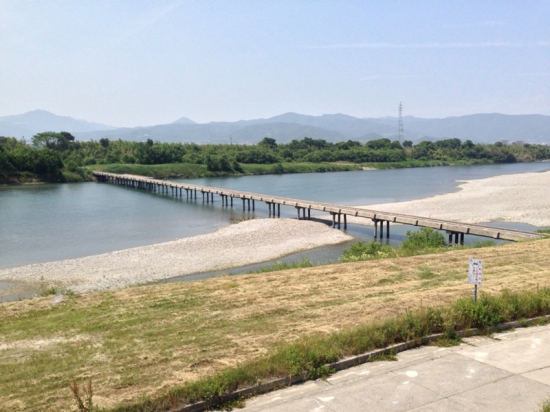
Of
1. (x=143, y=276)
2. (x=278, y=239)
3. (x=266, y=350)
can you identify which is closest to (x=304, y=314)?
(x=266, y=350)

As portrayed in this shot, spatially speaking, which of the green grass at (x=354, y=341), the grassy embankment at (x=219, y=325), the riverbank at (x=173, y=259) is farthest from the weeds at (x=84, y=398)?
the riverbank at (x=173, y=259)

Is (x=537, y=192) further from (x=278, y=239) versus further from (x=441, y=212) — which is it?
(x=278, y=239)

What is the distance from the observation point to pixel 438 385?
7.62 meters

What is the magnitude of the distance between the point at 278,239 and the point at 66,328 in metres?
20.2

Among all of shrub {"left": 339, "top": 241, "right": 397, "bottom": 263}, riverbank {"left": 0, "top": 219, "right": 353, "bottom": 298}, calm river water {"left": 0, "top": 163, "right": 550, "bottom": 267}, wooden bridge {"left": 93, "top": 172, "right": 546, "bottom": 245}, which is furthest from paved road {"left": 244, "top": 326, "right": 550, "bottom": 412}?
calm river water {"left": 0, "top": 163, "right": 550, "bottom": 267}

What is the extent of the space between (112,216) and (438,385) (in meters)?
40.2

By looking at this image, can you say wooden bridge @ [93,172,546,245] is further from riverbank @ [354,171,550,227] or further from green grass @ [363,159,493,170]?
green grass @ [363,159,493,170]

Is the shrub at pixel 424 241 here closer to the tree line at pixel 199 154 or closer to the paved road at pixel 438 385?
the paved road at pixel 438 385

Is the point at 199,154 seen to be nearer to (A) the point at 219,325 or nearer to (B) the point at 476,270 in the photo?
(A) the point at 219,325

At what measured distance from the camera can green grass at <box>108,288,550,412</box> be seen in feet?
23.4

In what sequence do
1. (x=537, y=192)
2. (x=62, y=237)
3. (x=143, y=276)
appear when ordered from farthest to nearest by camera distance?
(x=537, y=192) → (x=62, y=237) → (x=143, y=276)

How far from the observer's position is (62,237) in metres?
33.7

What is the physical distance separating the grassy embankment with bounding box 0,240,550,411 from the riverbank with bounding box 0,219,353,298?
7205 millimetres

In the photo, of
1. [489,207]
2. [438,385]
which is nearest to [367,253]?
[438,385]
